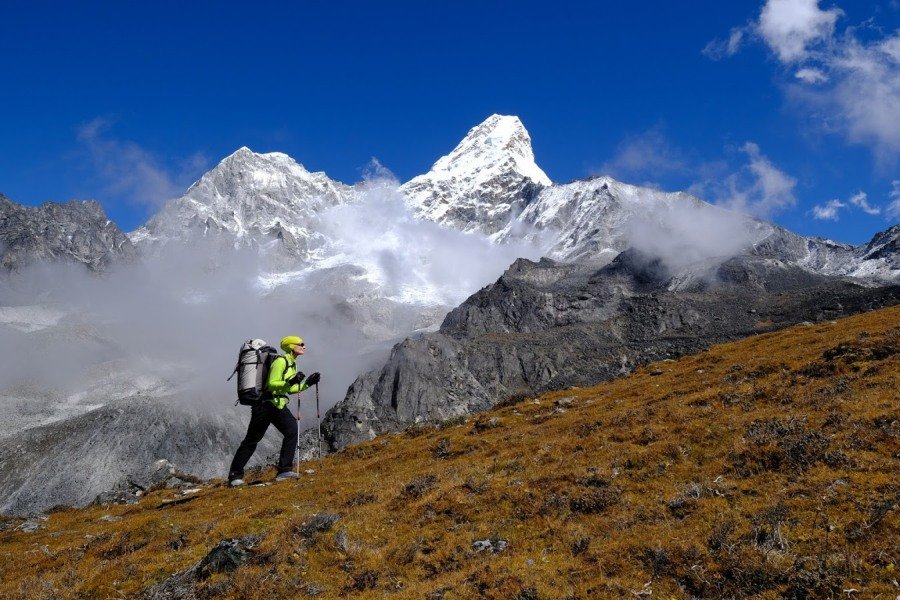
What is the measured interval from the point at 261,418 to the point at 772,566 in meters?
17.4

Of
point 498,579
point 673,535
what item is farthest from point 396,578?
point 673,535

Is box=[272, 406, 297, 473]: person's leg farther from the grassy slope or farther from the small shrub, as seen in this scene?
the small shrub

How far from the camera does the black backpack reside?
21844 mm

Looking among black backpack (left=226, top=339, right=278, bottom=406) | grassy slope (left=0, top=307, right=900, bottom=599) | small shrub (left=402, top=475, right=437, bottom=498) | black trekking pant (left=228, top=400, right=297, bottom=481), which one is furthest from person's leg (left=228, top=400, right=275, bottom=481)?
small shrub (left=402, top=475, right=437, bottom=498)

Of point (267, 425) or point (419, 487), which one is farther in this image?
point (267, 425)

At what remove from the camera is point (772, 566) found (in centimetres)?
1006

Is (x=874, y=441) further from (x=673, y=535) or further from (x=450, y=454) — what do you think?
(x=450, y=454)

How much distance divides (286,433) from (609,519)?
1383 centimetres

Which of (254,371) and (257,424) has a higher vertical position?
(254,371)

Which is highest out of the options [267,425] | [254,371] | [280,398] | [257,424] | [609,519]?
[254,371]

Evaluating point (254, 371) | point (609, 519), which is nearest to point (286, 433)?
point (254, 371)

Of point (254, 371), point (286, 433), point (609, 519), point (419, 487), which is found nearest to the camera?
point (609, 519)

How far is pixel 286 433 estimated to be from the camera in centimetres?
2289

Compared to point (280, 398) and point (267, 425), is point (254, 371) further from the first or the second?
point (267, 425)
